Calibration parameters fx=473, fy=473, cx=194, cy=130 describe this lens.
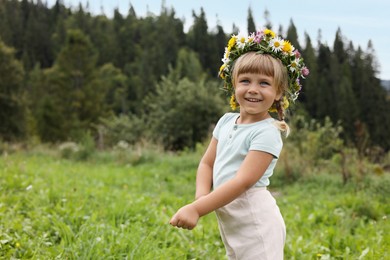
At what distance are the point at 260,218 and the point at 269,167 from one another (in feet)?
0.73

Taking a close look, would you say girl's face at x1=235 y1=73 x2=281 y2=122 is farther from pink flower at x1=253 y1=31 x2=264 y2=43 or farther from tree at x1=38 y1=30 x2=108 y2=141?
tree at x1=38 y1=30 x2=108 y2=141

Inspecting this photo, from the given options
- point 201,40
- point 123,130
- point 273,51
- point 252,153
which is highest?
point 201,40

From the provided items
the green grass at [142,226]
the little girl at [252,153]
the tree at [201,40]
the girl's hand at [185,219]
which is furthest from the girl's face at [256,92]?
the tree at [201,40]

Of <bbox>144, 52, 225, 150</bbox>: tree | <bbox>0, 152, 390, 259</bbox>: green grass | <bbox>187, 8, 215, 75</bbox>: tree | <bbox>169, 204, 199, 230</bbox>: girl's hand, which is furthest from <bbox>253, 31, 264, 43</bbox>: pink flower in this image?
<bbox>187, 8, 215, 75</bbox>: tree

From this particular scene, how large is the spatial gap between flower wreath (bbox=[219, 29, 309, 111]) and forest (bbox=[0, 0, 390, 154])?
644 cm

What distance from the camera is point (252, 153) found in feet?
6.25

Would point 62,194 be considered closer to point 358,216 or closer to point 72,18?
point 358,216

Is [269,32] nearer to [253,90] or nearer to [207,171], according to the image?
[253,90]

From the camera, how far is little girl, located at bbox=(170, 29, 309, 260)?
1.88 meters

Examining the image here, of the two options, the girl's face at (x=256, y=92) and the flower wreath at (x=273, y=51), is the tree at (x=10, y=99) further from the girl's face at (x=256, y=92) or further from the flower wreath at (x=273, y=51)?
the girl's face at (x=256, y=92)

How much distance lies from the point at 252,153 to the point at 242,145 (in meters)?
0.09

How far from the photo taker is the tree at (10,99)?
25.7 meters

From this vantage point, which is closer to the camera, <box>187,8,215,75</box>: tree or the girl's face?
the girl's face

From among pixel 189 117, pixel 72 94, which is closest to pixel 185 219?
pixel 189 117
